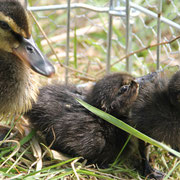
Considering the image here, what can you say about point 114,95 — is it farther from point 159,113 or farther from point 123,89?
point 159,113

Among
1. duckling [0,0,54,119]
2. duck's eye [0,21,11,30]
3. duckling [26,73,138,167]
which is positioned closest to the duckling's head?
duckling [26,73,138,167]

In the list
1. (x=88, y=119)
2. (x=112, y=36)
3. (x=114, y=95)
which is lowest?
(x=88, y=119)

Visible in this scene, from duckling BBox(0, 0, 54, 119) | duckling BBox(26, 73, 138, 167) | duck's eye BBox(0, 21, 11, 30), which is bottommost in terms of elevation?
duckling BBox(26, 73, 138, 167)

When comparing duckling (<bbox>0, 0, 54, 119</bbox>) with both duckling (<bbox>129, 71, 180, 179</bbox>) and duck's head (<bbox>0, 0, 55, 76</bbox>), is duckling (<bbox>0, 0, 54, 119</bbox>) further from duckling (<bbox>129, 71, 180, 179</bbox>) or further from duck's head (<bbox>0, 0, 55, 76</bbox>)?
duckling (<bbox>129, 71, 180, 179</bbox>)

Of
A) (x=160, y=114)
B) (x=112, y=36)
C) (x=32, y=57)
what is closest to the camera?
(x=32, y=57)

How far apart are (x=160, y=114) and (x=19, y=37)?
0.76 meters

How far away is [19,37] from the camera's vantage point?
5.72 feet

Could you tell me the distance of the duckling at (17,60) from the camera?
169cm

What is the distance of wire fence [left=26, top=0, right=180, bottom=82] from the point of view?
7.99 ft

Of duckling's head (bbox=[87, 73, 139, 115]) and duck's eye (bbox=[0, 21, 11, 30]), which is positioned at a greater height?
duck's eye (bbox=[0, 21, 11, 30])

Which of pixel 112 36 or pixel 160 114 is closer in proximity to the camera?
pixel 160 114

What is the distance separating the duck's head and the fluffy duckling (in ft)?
1.72

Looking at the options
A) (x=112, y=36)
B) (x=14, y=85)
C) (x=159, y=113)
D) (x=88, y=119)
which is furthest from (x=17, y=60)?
(x=112, y=36)

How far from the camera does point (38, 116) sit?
1956 millimetres
